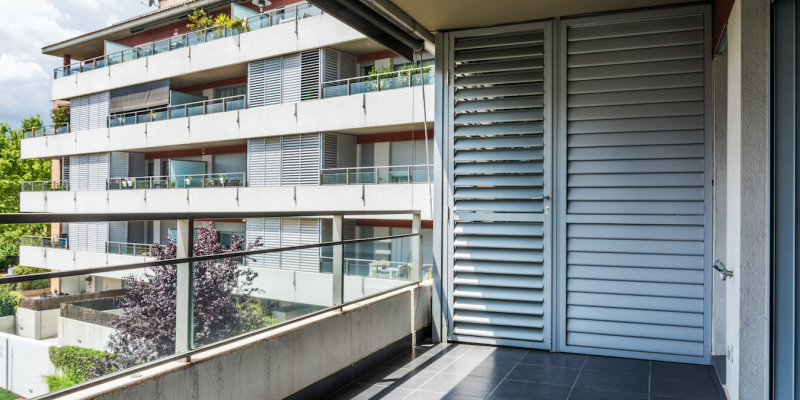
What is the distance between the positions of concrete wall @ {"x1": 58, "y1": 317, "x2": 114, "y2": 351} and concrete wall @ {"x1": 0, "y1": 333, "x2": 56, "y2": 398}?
7 cm

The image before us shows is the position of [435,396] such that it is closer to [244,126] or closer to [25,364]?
[25,364]

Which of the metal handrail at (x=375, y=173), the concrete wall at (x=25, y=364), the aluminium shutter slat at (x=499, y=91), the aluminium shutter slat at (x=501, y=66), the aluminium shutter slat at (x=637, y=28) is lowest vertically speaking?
the concrete wall at (x=25, y=364)

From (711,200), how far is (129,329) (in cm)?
385

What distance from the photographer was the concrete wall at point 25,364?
5.88ft

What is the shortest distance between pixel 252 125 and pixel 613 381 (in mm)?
15783

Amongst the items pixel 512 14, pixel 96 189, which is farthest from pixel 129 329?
pixel 96 189

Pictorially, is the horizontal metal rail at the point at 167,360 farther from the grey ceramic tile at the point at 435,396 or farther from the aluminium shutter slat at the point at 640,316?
the aluminium shutter slat at the point at 640,316

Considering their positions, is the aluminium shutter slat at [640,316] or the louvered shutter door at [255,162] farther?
the louvered shutter door at [255,162]

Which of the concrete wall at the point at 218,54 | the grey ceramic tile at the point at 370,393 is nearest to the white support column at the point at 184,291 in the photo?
the grey ceramic tile at the point at 370,393

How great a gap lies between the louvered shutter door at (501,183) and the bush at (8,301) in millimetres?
3464

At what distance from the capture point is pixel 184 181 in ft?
62.1

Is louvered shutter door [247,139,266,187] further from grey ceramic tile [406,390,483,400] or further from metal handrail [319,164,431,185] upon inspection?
grey ceramic tile [406,390,483,400]

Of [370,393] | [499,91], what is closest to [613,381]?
[370,393]

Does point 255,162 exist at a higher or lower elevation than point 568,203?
higher
